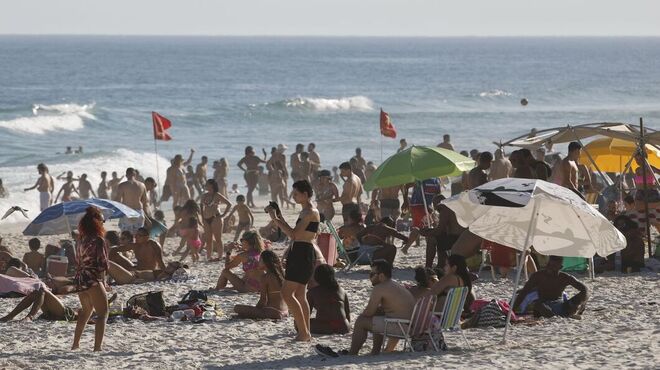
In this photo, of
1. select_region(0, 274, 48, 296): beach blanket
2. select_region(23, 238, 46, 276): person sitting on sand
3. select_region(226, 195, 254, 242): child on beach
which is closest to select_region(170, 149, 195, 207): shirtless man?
select_region(226, 195, 254, 242): child on beach

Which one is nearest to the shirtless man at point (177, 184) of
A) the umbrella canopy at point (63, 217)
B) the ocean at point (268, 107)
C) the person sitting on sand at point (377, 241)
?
the ocean at point (268, 107)

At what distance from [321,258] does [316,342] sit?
43.2 inches

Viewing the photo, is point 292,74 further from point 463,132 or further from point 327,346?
point 327,346

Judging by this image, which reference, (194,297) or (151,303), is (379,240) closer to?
(194,297)

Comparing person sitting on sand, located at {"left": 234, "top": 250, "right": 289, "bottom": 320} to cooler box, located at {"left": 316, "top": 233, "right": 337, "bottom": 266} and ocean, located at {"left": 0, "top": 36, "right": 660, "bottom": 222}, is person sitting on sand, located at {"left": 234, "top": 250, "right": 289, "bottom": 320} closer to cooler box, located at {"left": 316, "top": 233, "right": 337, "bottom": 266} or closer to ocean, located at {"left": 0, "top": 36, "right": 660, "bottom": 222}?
cooler box, located at {"left": 316, "top": 233, "right": 337, "bottom": 266}

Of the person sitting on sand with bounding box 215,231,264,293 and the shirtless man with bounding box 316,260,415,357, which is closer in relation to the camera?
the shirtless man with bounding box 316,260,415,357

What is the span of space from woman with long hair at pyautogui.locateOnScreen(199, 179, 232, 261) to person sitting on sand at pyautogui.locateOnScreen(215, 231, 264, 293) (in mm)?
2838

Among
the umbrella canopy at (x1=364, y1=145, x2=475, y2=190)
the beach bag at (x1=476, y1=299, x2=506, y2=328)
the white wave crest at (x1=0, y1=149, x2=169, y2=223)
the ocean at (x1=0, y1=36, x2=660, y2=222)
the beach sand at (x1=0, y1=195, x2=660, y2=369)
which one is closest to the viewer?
the beach sand at (x1=0, y1=195, x2=660, y2=369)

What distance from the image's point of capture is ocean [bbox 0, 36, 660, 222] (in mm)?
36312

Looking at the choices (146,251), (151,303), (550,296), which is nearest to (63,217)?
(146,251)

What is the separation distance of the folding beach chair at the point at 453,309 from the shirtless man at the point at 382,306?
0.75 feet

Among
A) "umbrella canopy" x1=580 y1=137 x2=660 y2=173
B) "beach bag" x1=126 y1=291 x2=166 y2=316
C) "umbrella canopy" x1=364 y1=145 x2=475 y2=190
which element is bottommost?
"beach bag" x1=126 y1=291 x2=166 y2=316

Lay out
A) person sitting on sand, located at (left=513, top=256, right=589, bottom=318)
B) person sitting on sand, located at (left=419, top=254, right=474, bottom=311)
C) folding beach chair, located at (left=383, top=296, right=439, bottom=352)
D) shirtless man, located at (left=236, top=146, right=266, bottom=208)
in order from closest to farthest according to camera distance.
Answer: folding beach chair, located at (left=383, top=296, right=439, bottom=352) → person sitting on sand, located at (left=419, top=254, right=474, bottom=311) → person sitting on sand, located at (left=513, top=256, right=589, bottom=318) → shirtless man, located at (left=236, top=146, right=266, bottom=208)

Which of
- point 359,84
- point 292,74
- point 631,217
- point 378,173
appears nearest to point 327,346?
point 378,173
